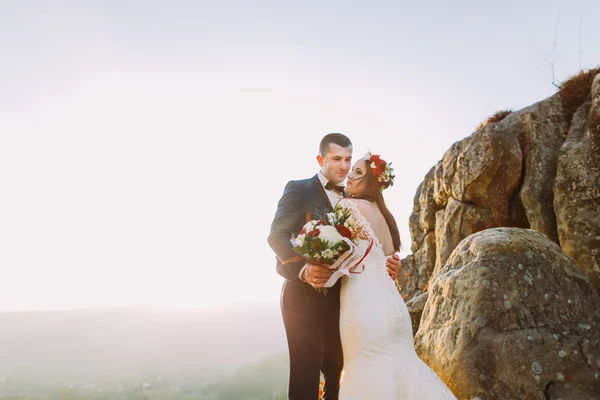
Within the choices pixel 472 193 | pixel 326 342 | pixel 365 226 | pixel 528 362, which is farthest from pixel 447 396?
pixel 472 193

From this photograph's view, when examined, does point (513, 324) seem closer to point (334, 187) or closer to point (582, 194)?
point (334, 187)

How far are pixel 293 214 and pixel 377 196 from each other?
3.17 ft

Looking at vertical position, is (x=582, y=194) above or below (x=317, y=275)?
above

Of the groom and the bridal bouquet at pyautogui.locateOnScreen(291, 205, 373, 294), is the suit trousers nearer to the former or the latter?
the groom

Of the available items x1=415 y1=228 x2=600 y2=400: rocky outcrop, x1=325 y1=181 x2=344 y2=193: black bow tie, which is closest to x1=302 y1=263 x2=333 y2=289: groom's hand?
x1=325 y1=181 x2=344 y2=193: black bow tie

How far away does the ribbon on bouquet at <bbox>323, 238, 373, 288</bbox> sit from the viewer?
3.78 metres

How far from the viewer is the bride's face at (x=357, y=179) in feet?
14.9

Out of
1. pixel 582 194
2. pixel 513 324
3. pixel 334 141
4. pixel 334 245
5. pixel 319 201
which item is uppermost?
pixel 334 141

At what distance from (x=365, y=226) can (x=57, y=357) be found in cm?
2944

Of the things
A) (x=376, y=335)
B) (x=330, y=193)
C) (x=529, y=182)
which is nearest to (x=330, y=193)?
(x=330, y=193)

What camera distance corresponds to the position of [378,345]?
3.58m

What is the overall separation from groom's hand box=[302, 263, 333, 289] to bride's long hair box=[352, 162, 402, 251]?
1.09m

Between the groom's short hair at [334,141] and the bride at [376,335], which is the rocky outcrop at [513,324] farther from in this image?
the groom's short hair at [334,141]

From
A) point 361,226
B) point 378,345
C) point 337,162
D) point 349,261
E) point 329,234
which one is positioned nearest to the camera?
point 378,345
